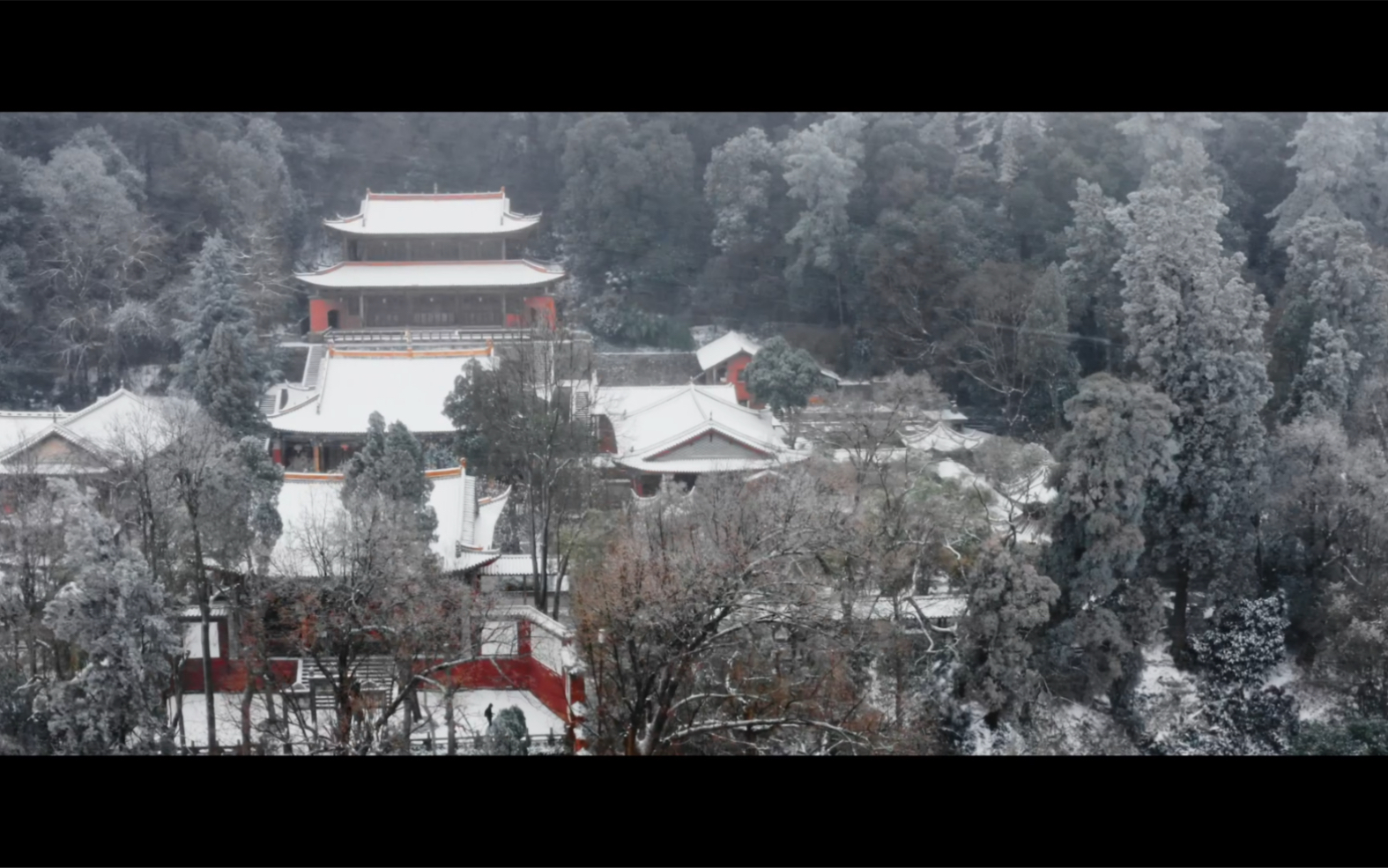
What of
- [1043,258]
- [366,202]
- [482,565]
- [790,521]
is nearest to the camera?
[790,521]

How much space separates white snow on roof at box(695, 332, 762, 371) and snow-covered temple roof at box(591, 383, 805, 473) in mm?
1363

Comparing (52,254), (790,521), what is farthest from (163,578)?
(52,254)

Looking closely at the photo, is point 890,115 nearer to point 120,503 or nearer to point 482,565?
point 482,565

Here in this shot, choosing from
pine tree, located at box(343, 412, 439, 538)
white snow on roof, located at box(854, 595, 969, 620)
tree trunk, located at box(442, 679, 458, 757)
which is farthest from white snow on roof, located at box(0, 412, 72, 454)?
white snow on roof, located at box(854, 595, 969, 620)

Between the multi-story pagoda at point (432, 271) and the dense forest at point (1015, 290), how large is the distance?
47 cm

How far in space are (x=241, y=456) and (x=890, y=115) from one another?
812 centimetres

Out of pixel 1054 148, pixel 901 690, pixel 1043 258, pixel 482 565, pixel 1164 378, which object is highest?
pixel 1054 148

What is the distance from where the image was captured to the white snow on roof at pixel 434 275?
11570 millimetres

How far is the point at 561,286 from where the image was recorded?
1274 cm

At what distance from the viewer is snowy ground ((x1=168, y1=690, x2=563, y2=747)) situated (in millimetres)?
5680

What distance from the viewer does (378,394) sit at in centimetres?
954

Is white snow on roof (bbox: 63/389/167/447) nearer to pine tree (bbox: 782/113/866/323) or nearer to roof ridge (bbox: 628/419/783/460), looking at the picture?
roof ridge (bbox: 628/419/783/460)

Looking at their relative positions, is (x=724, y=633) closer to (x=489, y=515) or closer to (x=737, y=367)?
(x=489, y=515)

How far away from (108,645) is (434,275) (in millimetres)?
6967
